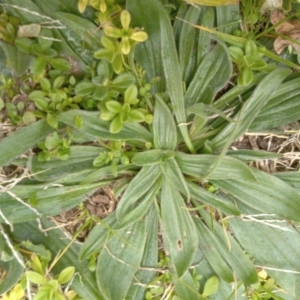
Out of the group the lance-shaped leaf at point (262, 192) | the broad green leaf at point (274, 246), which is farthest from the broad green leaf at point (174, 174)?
the broad green leaf at point (274, 246)

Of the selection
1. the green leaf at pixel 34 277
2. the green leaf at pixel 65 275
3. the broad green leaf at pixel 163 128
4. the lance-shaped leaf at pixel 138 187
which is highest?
the broad green leaf at pixel 163 128

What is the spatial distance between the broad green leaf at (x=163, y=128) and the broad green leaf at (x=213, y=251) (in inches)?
11.1

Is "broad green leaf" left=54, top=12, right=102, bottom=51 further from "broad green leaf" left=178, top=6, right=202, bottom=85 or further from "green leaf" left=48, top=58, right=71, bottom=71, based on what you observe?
"broad green leaf" left=178, top=6, right=202, bottom=85

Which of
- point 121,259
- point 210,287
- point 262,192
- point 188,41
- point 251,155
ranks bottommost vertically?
point 210,287

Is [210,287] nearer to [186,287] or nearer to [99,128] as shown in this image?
[186,287]

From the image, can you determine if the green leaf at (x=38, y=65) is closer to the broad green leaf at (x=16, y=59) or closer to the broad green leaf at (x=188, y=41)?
the broad green leaf at (x=16, y=59)

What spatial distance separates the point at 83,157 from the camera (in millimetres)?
1351

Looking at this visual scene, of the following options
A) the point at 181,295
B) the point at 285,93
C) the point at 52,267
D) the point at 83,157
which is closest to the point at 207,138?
the point at 285,93

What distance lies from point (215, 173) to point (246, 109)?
21 centimetres

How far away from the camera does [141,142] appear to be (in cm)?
136

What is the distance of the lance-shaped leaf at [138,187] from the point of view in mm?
1334

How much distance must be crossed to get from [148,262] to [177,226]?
170 millimetres

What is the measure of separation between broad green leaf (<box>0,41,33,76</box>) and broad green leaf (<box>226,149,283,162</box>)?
2.14 ft

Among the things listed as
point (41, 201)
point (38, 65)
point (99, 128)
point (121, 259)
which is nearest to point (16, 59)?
point (38, 65)
